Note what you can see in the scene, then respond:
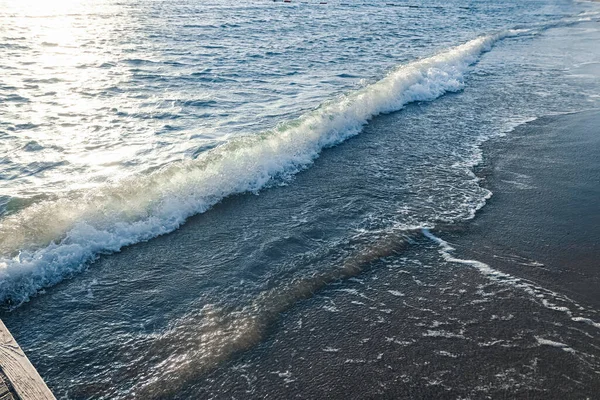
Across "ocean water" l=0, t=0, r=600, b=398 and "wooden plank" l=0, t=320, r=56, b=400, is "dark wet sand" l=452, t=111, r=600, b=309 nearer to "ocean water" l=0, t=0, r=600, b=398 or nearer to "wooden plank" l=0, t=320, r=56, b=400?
"ocean water" l=0, t=0, r=600, b=398

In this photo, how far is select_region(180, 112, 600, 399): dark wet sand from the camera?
4.85m

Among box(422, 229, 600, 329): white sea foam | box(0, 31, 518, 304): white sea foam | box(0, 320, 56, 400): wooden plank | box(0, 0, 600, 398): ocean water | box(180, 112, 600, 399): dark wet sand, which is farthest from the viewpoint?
box(0, 31, 518, 304): white sea foam

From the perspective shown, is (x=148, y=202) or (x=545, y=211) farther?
(x=148, y=202)

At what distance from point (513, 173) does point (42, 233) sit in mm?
9275

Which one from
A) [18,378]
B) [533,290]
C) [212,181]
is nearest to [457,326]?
[533,290]

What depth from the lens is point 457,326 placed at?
5.65m

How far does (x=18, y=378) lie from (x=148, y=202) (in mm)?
4727

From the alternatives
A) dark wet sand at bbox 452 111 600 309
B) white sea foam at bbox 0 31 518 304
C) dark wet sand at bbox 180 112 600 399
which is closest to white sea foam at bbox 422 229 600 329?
dark wet sand at bbox 180 112 600 399

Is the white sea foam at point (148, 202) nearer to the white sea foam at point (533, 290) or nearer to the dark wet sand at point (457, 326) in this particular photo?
the dark wet sand at point (457, 326)

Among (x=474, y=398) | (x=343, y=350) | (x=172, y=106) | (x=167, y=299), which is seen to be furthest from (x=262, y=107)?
(x=474, y=398)

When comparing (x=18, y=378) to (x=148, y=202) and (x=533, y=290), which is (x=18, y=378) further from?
(x=533, y=290)

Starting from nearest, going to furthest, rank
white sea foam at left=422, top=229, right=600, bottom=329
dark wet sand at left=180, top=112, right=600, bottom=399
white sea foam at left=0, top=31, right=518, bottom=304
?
dark wet sand at left=180, top=112, right=600, bottom=399 < white sea foam at left=422, top=229, right=600, bottom=329 < white sea foam at left=0, top=31, right=518, bottom=304

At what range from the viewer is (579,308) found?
5949 millimetres

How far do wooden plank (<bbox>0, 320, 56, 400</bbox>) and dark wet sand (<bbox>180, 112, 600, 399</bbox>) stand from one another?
1415mm
